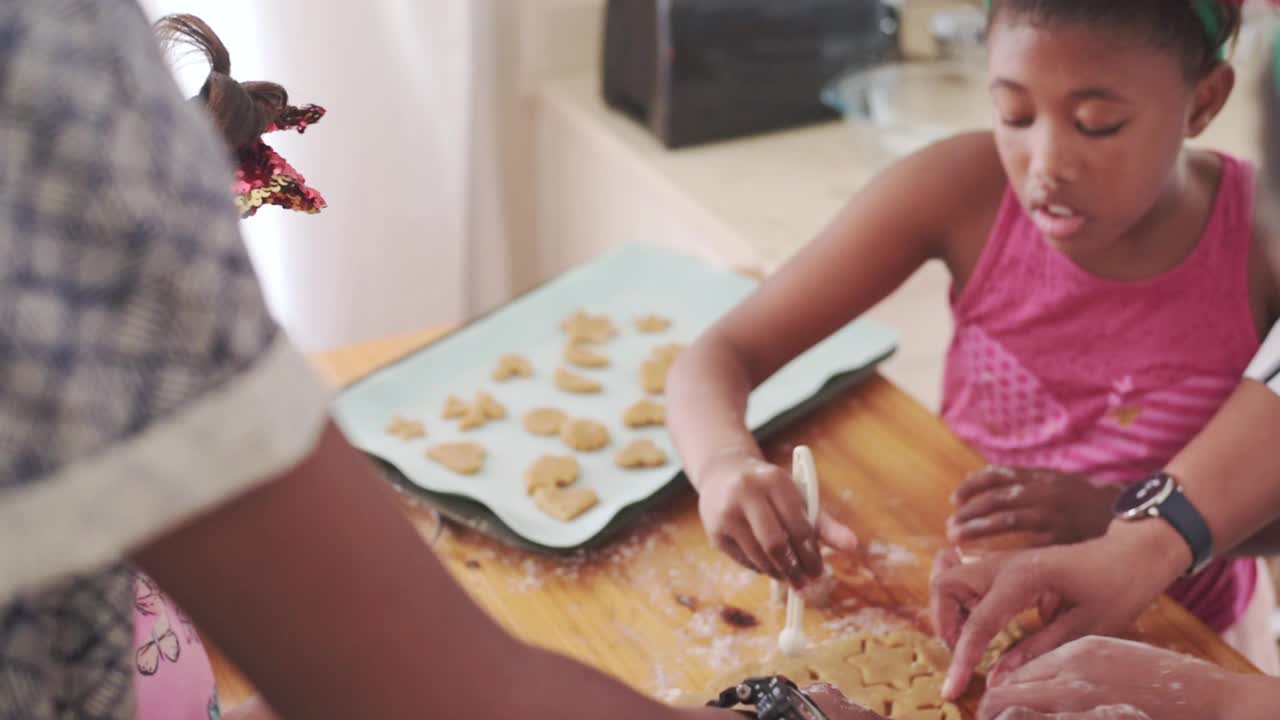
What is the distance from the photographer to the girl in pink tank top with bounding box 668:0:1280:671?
34.7 inches

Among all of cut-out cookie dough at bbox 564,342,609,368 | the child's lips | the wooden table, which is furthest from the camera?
cut-out cookie dough at bbox 564,342,609,368

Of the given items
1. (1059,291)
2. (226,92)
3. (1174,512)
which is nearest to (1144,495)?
(1174,512)

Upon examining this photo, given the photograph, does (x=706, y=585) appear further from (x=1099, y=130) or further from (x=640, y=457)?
(x=1099, y=130)

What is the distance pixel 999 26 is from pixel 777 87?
35.9 inches

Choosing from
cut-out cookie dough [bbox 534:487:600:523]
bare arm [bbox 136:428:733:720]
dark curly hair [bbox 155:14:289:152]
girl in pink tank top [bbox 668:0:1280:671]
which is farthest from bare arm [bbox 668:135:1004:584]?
bare arm [bbox 136:428:733:720]

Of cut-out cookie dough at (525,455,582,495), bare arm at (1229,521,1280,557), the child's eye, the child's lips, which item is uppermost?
the child's eye

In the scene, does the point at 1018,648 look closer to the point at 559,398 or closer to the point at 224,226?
the point at 559,398

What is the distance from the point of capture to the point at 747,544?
0.86 m

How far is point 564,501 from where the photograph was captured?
0.95 metres

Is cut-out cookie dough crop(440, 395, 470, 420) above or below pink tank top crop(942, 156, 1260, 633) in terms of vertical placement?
below

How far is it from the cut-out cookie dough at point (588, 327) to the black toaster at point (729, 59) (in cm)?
62

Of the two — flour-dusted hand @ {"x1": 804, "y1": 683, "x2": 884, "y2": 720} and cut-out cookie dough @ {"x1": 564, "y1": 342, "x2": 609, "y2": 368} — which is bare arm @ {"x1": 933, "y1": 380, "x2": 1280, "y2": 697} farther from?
cut-out cookie dough @ {"x1": 564, "y1": 342, "x2": 609, "y2": 368}

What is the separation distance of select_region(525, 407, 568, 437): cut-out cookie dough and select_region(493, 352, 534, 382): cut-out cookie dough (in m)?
0.07

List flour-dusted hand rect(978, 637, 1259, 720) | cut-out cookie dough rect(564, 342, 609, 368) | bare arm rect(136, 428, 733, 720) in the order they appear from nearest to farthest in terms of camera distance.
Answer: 1. bare arm rect(136, 428, 733, 720)
2. flour-dusted hand rect(978, 637, 1259, 720)
3. cut-out cookie dough rect(564, 342, 609, 368)
